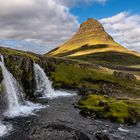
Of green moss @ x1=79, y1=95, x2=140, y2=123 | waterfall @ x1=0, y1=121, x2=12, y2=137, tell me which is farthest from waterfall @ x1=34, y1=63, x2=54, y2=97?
waterfall @ x1=0, y1=121, x2=12, y2=137

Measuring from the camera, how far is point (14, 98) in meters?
72.3

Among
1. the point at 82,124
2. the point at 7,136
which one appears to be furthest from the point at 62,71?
the point at 7,136

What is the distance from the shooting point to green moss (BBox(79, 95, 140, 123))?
6146cm

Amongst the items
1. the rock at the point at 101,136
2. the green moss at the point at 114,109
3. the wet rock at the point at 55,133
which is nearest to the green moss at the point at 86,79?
the green moss at the point at 114,109

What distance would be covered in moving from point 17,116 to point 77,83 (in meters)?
50.9

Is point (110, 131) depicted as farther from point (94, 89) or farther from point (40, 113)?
point (94, 89)

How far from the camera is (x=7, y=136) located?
48.4 meters

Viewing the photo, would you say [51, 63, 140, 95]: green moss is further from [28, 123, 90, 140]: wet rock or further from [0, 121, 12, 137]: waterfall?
[28, 123, 90, 140]: wet rock

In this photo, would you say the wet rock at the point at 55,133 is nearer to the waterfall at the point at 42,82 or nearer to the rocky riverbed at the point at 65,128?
the rocky riverbed at the point at 65,128

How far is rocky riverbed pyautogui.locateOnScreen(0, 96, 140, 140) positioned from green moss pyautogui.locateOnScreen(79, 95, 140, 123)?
9.61 ft

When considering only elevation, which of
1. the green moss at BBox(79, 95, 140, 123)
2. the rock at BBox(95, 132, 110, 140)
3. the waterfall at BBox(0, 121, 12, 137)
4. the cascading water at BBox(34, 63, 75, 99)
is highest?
the cascading water at BBox(34, 63, 75, 99)

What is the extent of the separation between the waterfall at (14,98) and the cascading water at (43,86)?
41.5ft

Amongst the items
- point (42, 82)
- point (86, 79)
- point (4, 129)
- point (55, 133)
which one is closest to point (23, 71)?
point (42, 82)

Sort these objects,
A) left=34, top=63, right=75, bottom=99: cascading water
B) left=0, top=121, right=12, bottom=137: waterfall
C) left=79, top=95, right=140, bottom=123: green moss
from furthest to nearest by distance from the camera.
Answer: left=34, top=63, right=75, bottom=99: cascading water
left=79, top=95, right=140, bottom=123: green moss
left=0, top=121, right=12, bottom=137: waterfall
